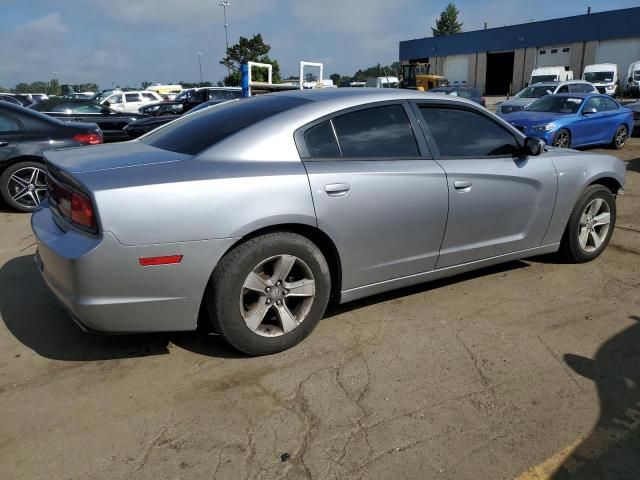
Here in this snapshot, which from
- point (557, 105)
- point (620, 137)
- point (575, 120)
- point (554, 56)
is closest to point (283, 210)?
point (575, 120)

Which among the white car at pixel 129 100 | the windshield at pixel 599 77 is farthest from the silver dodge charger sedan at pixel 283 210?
the windshield at pixel 599 77

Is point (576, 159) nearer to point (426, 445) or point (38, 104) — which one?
point (426, 445)

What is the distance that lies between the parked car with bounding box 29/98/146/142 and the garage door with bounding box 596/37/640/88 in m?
41.3

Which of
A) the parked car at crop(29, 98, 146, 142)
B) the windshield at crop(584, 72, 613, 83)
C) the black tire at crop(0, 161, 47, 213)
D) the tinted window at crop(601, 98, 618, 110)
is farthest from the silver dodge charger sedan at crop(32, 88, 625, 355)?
the windshield at crop(584, 72, 613, 83)

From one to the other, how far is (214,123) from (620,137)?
1261 cm

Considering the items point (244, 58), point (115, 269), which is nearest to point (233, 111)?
point (115, 269)

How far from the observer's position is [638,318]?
3.74m

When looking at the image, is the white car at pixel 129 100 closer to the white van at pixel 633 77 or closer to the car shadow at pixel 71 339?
the car shadow at pixel 71 339

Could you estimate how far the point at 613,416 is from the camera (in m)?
2.67

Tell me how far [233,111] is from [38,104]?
12.2 metres

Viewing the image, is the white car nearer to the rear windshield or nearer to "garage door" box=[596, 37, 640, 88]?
the rear windshield

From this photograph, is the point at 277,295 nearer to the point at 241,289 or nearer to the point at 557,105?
the point at 241,289

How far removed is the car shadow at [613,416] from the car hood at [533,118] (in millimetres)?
8741

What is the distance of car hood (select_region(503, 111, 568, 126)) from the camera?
37.2 feet
